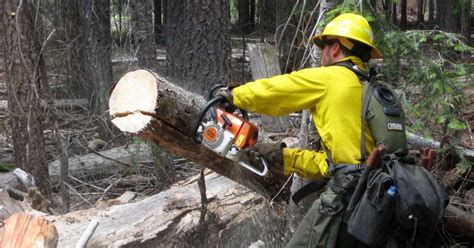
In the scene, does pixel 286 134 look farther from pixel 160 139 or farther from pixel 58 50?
pixel 58 50

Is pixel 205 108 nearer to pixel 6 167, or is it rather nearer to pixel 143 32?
pixel 143 32

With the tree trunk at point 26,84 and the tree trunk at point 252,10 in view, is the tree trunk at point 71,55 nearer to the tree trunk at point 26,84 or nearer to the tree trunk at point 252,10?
the tree trunk at point 26,84

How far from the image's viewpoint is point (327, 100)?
12.6 ft

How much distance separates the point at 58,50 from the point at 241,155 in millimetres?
7849

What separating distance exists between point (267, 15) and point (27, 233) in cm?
1461

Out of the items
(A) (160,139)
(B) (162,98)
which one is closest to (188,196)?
(A) (160,139)

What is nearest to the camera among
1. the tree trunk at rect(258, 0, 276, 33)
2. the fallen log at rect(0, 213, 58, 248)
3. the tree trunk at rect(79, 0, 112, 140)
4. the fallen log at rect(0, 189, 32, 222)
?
the fallen log at rect(0, 213, 58, 248)

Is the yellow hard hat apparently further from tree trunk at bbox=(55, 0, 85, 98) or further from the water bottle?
tree trunk at bbox=(55, 0, 85, 98)

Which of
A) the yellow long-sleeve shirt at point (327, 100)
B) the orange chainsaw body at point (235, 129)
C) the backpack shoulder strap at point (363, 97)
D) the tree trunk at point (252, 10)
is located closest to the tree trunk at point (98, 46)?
the orange chainsaw body at point (235, 129)

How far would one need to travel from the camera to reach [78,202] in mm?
8250

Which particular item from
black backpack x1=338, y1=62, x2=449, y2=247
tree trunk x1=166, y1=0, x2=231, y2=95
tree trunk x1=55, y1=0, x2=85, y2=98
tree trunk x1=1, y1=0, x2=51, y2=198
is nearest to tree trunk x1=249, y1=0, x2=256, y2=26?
tree trunk x1=55, y1=0, x2=85, y2=98

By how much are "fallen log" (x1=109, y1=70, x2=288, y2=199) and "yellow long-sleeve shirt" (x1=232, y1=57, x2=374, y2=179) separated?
67 centimetres

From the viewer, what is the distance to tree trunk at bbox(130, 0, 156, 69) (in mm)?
8328

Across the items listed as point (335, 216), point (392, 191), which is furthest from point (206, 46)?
point (392, 191)
